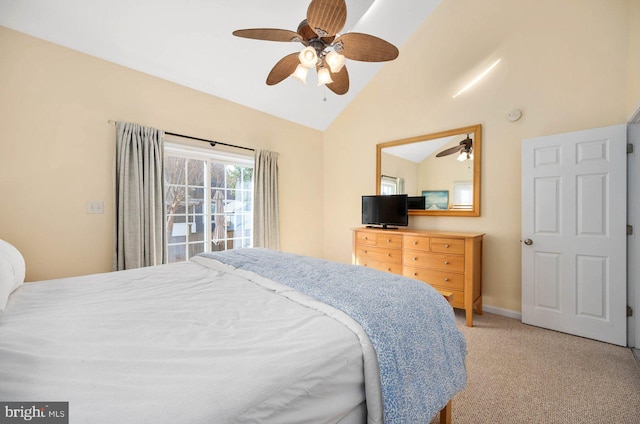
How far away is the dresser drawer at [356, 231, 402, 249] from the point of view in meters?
3.39

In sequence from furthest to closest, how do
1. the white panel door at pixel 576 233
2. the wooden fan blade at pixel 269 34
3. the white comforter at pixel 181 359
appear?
the white panel door at pixel 576 233 < the wooden fan blade at pixel 269 34 < the white comforter at pixel 181 359

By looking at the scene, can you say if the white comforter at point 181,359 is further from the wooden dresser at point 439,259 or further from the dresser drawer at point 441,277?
the dresser drawer at point 441,277

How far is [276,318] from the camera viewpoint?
1104mm

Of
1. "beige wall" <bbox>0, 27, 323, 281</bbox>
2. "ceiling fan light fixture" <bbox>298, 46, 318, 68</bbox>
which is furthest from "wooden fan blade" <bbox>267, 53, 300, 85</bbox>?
"beige wall" <bbox>0, 27, 323, 281</bbox>

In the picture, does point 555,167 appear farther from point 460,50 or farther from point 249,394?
point 249,394

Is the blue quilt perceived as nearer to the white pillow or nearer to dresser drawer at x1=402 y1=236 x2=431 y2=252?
the white pillow

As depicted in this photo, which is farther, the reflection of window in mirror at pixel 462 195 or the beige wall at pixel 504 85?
the reflection of window in mirror at pixel 462 195

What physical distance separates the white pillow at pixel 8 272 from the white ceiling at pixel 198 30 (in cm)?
200

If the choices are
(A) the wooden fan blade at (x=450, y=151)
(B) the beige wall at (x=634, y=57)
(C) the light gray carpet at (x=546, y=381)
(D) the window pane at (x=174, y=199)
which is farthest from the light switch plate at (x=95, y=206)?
(B) the beige wall at (x=634, y=57)

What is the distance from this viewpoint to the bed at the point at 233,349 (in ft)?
2.21

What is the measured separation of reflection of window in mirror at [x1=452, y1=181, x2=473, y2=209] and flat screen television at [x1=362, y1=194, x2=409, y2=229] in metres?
0.59

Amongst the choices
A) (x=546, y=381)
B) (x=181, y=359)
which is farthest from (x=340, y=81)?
(x=546, y=381)

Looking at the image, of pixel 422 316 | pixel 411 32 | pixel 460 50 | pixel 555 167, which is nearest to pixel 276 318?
pixel 422 316

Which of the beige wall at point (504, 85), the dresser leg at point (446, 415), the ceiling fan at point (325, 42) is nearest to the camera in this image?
the dresser leg at point (446, 415)
